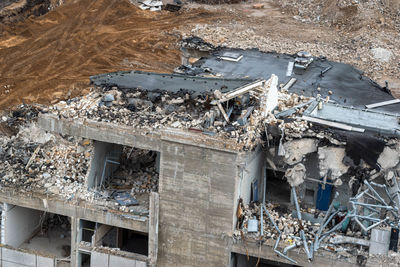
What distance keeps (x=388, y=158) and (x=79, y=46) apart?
22103 millimetres

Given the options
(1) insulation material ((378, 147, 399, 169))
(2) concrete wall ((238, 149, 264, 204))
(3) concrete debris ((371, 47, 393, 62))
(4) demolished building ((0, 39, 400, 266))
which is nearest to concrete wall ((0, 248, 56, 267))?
(4) demolished building ((0, 39, 400, 266))

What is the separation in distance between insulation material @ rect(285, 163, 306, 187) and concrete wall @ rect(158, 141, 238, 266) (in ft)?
7.24

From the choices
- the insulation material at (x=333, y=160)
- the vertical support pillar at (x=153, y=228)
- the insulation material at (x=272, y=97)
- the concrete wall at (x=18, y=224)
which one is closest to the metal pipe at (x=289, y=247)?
the insulation material at (x=333, y=160)

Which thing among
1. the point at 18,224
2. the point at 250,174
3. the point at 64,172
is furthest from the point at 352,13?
the point at 18,224

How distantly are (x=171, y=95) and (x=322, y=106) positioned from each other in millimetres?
5128

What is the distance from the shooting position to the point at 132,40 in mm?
37375

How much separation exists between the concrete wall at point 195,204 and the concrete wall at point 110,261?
923 millimetres

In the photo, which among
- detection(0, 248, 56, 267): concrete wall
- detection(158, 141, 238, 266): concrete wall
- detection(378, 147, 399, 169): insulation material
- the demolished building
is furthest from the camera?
detection(0, 248, 56, 267): concrete wall

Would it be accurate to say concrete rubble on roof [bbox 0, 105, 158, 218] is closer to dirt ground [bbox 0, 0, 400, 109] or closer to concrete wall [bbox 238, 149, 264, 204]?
concrete wall [bbox 238, 149, 264, 204]

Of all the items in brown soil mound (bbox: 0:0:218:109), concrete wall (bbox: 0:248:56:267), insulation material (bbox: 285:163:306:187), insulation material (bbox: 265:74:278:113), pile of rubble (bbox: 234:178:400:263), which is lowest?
concrete wall (bbox: 0:248:56:267)

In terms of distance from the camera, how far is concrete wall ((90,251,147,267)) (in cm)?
1998

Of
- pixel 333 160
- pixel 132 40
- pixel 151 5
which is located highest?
pixel 333 160

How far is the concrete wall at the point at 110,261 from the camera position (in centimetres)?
1998

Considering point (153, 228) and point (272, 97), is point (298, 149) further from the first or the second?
point (153, 228)
